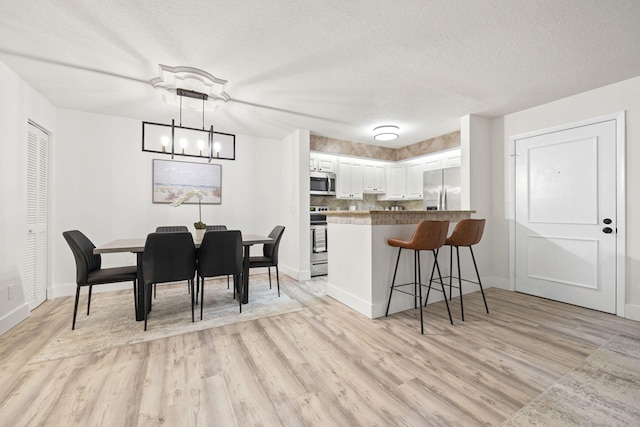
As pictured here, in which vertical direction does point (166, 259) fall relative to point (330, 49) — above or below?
below

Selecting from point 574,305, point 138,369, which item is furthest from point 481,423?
point 574,305

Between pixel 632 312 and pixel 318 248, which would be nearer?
pixel 632 312

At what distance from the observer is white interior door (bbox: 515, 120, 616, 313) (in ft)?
9.88

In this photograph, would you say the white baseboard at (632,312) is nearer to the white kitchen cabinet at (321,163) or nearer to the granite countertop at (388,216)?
the granite countertop at (388,216)

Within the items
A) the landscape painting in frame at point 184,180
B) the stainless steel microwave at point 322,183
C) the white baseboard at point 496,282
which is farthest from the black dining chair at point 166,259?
the white baseboard at point 496,282

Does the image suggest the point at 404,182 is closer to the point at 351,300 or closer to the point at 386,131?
the point at 386,131

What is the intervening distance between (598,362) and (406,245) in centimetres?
A: 160

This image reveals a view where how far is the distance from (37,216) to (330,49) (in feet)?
12.9

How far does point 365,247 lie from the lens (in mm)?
2959

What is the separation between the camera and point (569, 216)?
10.8 ft

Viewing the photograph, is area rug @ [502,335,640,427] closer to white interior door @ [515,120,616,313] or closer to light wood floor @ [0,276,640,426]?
light wood floor @ [0,276,640,426]

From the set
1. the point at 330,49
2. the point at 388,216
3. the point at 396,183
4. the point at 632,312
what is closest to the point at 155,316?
the point at 388,216

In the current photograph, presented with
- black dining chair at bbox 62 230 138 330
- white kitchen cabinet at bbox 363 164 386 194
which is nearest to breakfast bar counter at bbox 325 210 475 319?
black dining chair at bbox 62 230 138 330

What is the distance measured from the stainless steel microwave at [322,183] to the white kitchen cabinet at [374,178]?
0.82 metres
